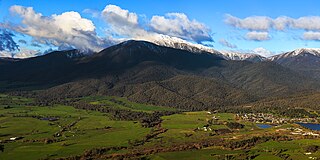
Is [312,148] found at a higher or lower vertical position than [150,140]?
lower

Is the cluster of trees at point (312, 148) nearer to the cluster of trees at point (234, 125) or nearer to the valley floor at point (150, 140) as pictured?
the valley floor at point (150, 140)

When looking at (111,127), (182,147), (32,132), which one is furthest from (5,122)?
(182,147)

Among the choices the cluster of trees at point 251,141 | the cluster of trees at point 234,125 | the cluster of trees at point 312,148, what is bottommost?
the cluster of trees at point 312,148

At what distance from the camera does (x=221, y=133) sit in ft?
557

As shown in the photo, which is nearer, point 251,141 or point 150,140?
point 251,141

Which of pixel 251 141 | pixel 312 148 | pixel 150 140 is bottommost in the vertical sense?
pixel 312 148

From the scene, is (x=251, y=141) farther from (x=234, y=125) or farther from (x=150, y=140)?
(x=234, y=125)

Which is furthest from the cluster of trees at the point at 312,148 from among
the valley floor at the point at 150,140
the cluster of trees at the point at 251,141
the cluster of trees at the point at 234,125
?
the cluster of trees at the point at 234,125

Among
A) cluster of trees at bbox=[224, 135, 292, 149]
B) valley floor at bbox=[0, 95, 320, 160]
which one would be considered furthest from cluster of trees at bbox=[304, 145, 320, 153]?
cluster of trees at bbox=[224, 135, 292, 149]

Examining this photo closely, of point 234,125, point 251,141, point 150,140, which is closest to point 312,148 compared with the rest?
point 251,141

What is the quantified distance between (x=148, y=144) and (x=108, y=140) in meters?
16.8

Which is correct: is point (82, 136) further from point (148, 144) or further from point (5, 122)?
point (5, 122)

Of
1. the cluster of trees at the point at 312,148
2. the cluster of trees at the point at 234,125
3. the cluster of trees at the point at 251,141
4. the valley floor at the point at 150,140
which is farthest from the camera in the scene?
the cluster of trees at the point at 234,125

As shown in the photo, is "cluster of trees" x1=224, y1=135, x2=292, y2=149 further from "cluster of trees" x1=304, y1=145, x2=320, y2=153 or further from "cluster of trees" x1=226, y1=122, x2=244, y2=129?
"cluster of trees" x1=226, y1=122, x2=244, y2=129
